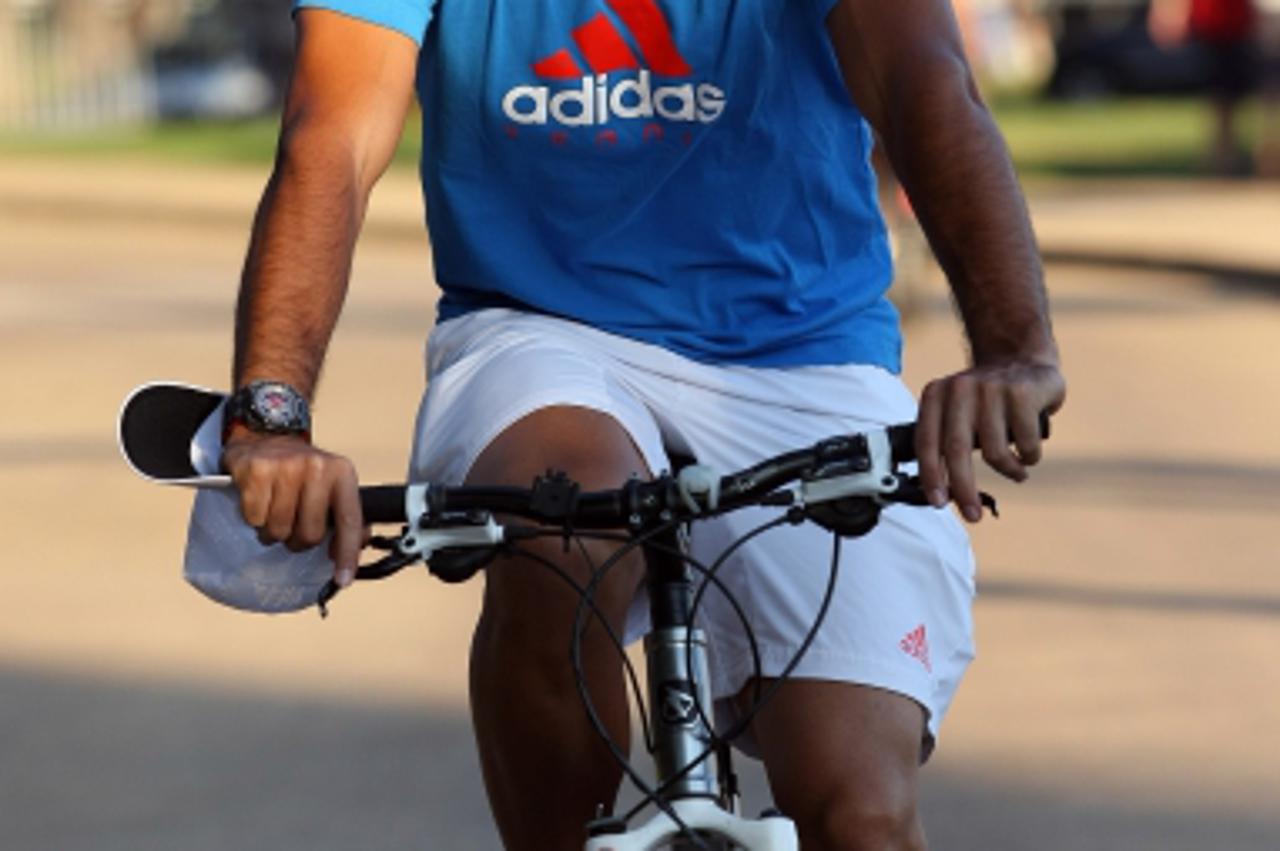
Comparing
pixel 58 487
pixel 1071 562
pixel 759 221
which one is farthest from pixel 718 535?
pixel 58 487

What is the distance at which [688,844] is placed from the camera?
2.83 m

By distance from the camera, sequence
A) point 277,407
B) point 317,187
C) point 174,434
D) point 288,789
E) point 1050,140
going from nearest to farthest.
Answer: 1. point 174,434
2. point 277,407
3. point 317,187
4. point 288,789
5. point 1050,140

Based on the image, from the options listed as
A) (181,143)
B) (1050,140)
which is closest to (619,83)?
(1050,140)

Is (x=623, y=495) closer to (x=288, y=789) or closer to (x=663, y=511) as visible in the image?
(x=663, y=511)

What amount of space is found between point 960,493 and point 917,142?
72 cm

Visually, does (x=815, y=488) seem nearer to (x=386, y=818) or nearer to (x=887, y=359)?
(x=887, y=359)

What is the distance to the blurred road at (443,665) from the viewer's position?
6105mm

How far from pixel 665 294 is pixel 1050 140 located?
101 ft

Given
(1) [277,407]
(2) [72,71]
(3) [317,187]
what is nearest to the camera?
(1) [277,407]

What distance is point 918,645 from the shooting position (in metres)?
3.38

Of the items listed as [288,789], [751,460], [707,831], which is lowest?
[288,789]

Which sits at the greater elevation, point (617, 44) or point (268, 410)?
point (617, 44)

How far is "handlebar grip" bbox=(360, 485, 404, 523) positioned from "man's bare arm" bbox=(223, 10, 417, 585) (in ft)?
0.05

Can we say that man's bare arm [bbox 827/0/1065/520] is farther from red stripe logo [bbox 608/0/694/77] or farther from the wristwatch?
the wristwatch
